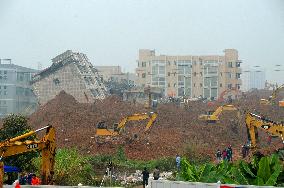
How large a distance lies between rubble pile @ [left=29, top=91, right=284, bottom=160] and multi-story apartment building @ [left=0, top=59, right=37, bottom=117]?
1886cm

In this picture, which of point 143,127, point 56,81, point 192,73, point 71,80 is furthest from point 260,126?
point 192,73

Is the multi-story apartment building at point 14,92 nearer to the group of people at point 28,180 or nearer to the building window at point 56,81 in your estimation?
the building window at point 56,81

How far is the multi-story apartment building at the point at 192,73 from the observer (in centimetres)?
8950

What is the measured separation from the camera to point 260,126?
1067 inches

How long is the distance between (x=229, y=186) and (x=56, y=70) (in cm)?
5155

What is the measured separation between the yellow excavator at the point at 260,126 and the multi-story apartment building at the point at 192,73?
58897 mm

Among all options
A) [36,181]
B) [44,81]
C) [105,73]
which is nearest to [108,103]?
[44,81]

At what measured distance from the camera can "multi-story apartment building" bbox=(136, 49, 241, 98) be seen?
8950 centimetres

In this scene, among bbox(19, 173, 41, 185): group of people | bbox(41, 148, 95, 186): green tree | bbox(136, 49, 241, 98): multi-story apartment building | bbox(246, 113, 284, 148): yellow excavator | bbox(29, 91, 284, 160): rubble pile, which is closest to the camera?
bbox(19, 173, 41, 185): group of people

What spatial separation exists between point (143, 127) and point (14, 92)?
102ft

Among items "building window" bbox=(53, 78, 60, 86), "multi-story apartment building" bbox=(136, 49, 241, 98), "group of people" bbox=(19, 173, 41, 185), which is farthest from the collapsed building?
"group of people" bbox=(19, 173, 41, 185)

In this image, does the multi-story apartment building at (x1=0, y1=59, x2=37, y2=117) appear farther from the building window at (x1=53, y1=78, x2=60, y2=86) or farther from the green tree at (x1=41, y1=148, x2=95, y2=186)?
the green tree at (x1=41, y1=148, x2=95, y2=186)

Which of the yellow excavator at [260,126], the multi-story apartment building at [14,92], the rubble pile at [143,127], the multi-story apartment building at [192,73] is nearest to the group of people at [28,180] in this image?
the yellow excavator at [260,126]

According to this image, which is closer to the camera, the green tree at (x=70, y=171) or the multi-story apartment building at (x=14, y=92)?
the green tree at (x=70, y=171)
